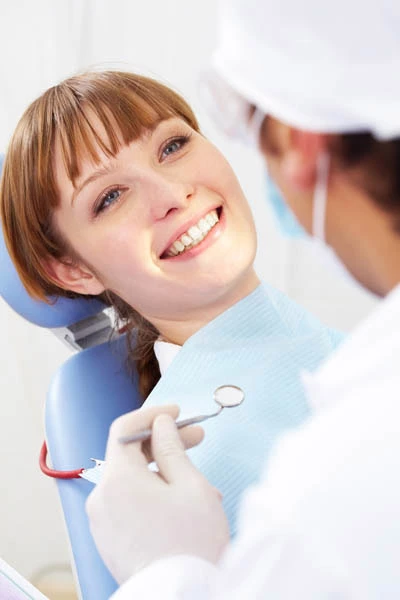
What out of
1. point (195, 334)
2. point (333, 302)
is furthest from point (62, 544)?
point (195, 334)

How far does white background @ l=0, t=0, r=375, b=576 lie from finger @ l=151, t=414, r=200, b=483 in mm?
1179

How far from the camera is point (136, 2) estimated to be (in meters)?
1.98

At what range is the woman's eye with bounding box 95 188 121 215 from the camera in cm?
123

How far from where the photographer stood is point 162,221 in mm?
1201

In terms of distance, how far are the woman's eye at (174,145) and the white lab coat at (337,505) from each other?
0.72m

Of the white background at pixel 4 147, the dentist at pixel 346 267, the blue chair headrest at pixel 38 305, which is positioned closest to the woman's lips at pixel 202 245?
the blue chair headrest at pixel 38 305

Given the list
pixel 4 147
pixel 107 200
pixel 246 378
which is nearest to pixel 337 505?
pixel 246 378

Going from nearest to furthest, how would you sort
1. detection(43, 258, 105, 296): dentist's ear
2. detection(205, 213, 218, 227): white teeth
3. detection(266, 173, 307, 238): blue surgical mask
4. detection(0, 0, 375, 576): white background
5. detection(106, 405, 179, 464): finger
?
1. detection(266, 173, 307, 238): blue surgical mask
2. detection(106, 405, 179, 464): finger
3. detection(205, 213, 218, 227): white teeth
4. detection(43, 258, 105, 296): dentist's ear
5. detection(0, 0, 375, 576): white background

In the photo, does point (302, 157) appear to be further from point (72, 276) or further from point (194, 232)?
point (72, 276)

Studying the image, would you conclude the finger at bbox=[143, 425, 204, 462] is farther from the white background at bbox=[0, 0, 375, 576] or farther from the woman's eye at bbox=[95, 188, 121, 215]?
the white background at bbox=[0, 0, 375, 576]

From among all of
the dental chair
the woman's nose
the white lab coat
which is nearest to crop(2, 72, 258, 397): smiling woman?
the woman's nose

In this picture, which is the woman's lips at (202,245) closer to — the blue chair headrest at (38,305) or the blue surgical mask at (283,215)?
the blue chair headrest at (38,305)

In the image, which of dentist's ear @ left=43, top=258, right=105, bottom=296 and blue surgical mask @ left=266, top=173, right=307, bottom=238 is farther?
dentist's ear @ left=43, top=258, right=105, bottom=296

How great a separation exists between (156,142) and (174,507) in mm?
624
